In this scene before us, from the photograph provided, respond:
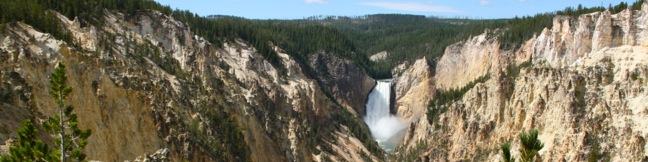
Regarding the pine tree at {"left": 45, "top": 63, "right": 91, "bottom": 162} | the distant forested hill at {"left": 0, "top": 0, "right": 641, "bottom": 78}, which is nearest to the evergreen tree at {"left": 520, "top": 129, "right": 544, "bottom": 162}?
the pine tree at {"left": 45, "top": 63, "right": 91, "bottom": 162}

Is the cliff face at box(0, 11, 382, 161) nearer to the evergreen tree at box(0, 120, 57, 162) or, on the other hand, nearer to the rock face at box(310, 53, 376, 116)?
the evergreen tree at box(0, 120, 57, 162)

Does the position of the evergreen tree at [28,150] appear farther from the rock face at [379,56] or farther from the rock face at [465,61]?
the rock face at [379,56]

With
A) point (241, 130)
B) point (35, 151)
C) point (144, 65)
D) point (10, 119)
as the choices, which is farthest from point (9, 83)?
point (241, 130)

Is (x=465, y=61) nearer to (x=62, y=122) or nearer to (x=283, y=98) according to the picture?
(x=283, y=98)

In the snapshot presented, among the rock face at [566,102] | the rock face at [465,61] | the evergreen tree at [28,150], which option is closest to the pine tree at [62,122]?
the evergreen tree at [28,150]

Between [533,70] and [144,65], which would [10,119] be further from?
[533,70]
